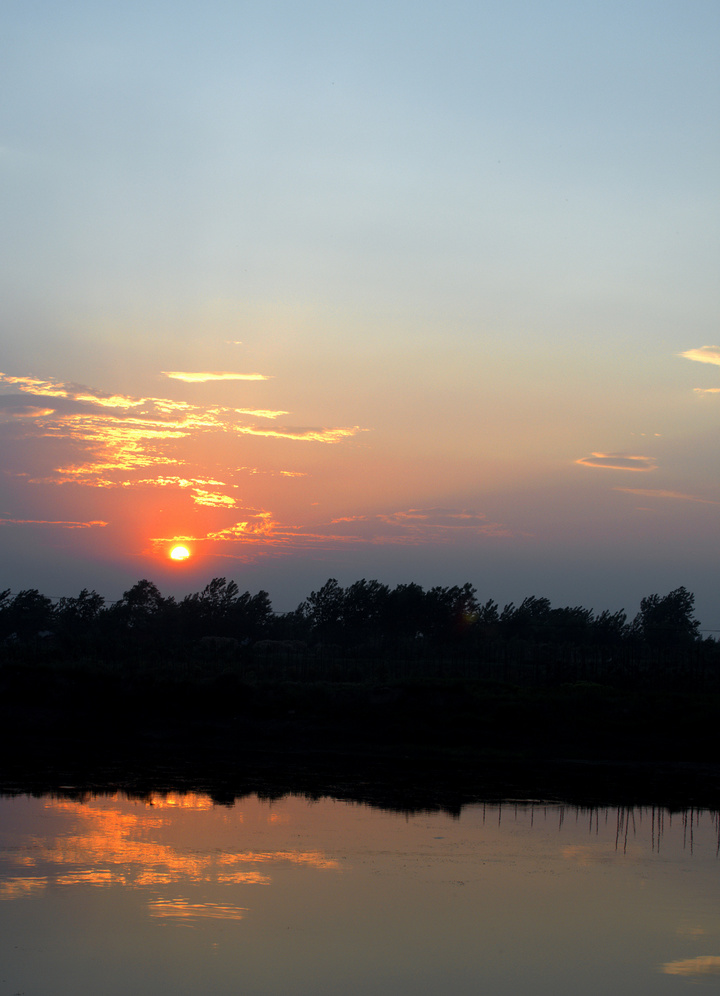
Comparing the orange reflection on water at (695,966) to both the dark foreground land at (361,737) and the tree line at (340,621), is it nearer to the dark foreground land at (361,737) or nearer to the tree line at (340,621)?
the dark foreground land at (361,737)

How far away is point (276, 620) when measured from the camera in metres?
71.2

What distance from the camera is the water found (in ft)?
29.8

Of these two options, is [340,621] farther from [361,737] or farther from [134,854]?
[134,854]

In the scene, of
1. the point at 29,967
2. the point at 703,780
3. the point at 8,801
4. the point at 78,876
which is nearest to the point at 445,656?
the point at 703,780

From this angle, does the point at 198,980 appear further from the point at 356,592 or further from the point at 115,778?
the point at 356,592

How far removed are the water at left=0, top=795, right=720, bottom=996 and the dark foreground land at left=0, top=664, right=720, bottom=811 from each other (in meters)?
2.92

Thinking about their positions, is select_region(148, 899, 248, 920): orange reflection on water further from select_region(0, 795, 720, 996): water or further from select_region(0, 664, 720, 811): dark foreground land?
select_region(0, 664, 720, 811): dark foreground land

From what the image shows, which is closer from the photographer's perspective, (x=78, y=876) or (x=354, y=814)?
(x=78, y=876)

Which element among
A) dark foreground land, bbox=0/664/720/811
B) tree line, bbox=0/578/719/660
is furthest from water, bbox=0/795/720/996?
tree line, bbox=0/578/719/660

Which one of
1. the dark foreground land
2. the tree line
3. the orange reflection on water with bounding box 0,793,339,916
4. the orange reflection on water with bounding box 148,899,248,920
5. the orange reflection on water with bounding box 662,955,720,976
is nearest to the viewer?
the orange reflection on water with bounding box 662,955,720,976

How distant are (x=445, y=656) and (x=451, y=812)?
1389 inches

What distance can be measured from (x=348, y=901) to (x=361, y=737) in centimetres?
1591

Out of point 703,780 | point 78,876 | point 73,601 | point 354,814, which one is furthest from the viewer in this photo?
point 73,601

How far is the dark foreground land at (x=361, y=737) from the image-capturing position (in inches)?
813
